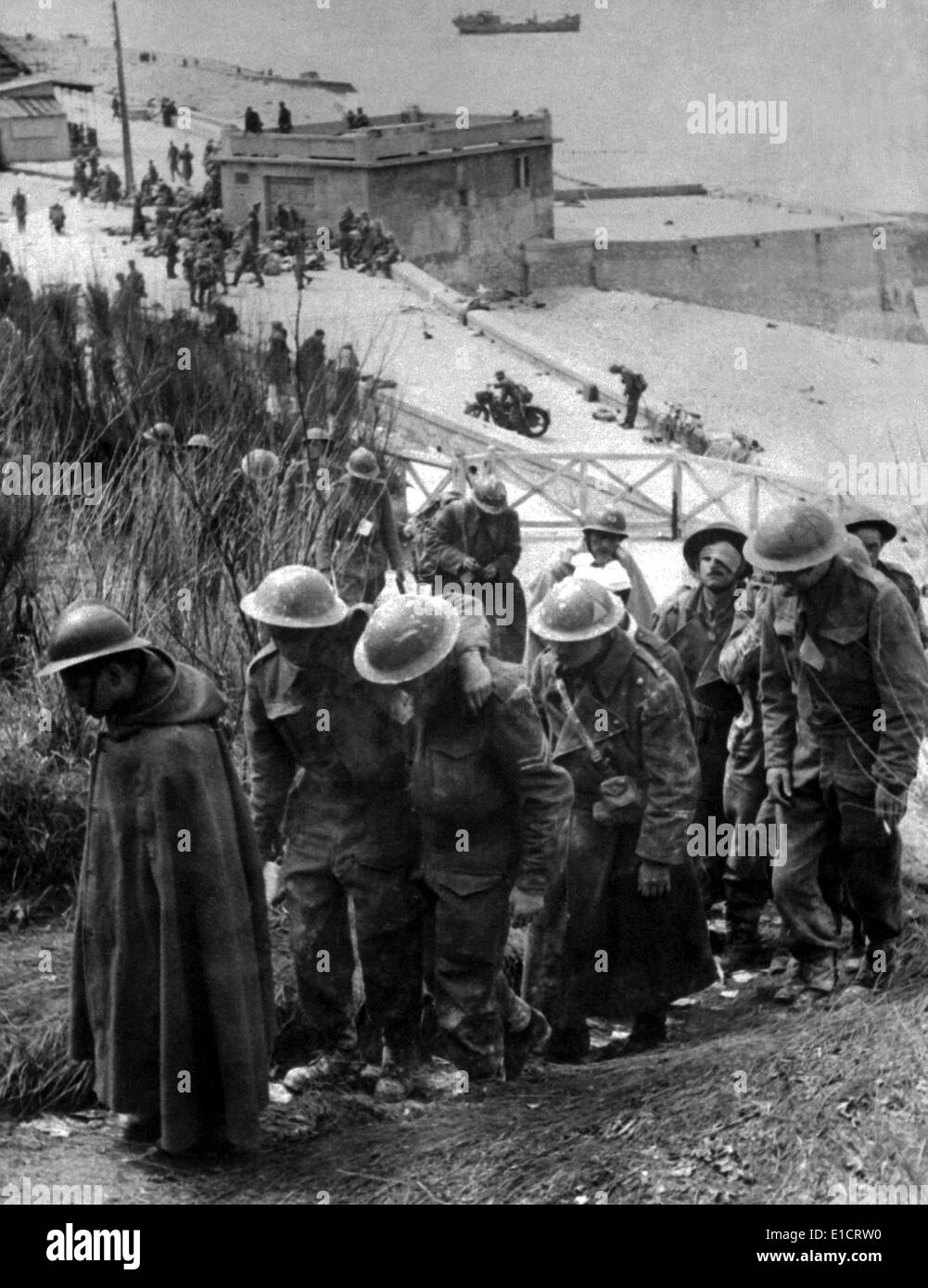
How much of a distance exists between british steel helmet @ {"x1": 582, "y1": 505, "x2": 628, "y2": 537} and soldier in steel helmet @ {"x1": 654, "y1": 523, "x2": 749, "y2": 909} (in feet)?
1.77

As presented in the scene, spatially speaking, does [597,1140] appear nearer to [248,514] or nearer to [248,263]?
[248,514]

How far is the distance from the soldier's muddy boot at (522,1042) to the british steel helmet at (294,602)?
169 centimetres

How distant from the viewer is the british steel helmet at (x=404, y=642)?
19.1 ft

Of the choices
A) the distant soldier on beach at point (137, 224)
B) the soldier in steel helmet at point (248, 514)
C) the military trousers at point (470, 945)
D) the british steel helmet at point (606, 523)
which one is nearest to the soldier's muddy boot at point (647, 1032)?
the military trousers at point (470, 945)

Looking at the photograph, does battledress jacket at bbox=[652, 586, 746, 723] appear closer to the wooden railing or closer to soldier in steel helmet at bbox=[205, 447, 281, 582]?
soldier in steel helmet at bbox=[205, 447, 281, 582]

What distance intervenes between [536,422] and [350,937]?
73.7 ft

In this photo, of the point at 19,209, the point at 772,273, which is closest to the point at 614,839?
the point at 19,209

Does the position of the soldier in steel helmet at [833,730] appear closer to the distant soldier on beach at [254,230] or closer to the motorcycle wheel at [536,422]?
the motorcycle wheel at [536,422]

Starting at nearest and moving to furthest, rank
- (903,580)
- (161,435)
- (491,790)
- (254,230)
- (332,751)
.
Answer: (491,790) → (332,751) → (903,580) → (161,435) → (254,230)

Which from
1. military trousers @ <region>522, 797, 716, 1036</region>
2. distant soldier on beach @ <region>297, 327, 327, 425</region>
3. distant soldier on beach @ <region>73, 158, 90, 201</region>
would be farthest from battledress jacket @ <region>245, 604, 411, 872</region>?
→ distant soldier on beach @ <region>73, 158, 90, 201</region>

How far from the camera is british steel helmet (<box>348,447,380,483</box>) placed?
34.7 ft

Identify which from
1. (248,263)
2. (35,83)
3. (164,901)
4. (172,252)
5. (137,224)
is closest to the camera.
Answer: (164,901)

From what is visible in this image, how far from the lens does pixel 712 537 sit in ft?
26.7

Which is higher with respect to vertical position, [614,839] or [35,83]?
[35,83]
